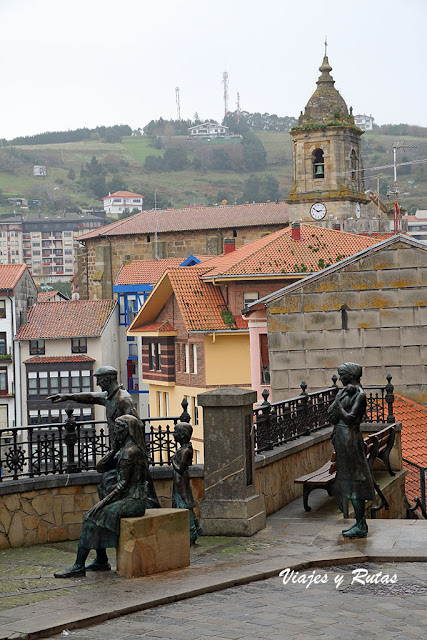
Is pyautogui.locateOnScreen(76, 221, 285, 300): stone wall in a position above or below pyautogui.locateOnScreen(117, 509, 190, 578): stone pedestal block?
above

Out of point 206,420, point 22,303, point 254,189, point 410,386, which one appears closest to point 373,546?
point 206,420

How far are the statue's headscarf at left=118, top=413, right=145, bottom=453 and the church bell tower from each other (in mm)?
61037

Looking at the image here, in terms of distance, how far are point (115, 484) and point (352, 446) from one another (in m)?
2.85

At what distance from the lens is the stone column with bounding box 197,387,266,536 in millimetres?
12047

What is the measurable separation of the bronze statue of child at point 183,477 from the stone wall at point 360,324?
14.3 metres

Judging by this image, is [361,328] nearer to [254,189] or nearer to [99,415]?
[99,415]

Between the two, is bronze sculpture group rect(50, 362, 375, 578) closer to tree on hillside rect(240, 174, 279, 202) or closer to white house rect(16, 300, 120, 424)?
white house rect(16, 300, 120, 424)

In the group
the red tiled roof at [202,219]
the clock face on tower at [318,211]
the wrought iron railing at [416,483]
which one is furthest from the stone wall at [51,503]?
the red tiled roof at [202,219]

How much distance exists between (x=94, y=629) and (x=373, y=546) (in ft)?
12.3

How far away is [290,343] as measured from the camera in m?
27.8

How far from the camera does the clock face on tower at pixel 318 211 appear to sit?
70.8 metres

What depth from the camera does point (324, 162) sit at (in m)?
70.9

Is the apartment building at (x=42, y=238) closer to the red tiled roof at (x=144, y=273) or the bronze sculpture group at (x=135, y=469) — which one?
the red tiled roof at (x=144, y=273)

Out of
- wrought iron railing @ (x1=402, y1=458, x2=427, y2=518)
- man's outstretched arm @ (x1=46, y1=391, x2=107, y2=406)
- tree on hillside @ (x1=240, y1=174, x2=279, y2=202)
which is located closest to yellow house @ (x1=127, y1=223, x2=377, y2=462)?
wrought iron railing @ (x1=402, y1=458, x2=427, y2=518)
